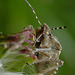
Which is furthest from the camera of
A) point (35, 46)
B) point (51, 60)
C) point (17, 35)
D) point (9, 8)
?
point (9, 8)

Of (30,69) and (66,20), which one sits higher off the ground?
(66,20)

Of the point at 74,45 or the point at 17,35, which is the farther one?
the point at 74,45

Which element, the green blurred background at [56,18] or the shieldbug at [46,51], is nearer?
Answer: the shieldbug at [46,51]

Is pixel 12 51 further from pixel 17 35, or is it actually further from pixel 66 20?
pixel 66 20

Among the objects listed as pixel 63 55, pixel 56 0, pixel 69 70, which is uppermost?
pixel 56 0

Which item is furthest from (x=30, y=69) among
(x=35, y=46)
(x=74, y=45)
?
(x=74, y=45)

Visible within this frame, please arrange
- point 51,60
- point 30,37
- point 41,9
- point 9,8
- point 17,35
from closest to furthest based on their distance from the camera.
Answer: point 17,35, point 30,37, point 51,60, point 9,8, point 41,9
